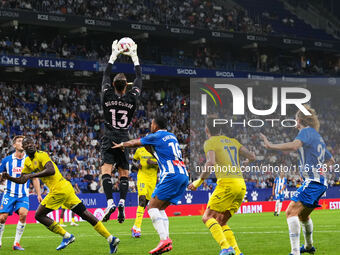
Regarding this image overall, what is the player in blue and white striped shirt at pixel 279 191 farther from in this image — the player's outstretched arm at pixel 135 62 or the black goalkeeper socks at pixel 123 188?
the player's outstretched arm at pixel 135 62

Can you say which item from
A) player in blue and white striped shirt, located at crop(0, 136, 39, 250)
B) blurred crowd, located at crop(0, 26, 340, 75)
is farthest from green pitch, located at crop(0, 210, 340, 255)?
blurred crowd, located at crop(0, 26, 340, 75)

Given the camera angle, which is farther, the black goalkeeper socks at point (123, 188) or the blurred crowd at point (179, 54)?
the blurred crowd at point (179, 54)

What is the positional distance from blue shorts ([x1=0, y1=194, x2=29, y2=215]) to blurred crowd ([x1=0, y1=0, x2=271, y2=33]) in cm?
2321

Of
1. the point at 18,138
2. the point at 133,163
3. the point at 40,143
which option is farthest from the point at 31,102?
the point at 18,138

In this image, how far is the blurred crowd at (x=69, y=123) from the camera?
110 ft

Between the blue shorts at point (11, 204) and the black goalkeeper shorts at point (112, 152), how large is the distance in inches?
146

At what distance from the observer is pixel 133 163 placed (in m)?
35.9

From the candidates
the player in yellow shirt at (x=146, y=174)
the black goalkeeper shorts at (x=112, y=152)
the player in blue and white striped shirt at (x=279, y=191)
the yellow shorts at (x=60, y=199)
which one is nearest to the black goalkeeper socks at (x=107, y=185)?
the black goalkeeper shorts at (x=112, y=152)

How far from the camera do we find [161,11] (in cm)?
4512

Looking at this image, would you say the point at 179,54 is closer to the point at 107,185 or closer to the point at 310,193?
the point at 107,185

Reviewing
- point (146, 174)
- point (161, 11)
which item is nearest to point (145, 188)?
point (146, 174)

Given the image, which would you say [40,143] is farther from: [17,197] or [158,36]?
[17,197]

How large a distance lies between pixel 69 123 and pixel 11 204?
73.3ft

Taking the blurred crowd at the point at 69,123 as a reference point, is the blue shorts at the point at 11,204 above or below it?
below
